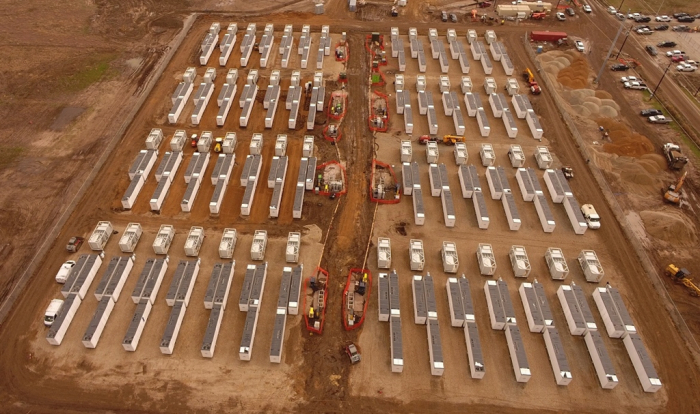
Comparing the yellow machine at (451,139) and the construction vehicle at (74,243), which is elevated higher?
the yellow machine at (451,139)

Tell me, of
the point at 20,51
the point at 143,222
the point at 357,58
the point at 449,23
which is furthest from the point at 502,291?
the point at 20,51

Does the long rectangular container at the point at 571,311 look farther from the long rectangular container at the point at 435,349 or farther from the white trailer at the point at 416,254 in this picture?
the white trailer at the point at 416,254

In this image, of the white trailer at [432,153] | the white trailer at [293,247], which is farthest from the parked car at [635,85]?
the white trailer at [293,247]

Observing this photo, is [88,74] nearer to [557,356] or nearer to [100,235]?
[100,235]

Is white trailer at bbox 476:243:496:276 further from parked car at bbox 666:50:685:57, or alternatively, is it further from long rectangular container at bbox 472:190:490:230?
parked car at bbox 666:50:685:57

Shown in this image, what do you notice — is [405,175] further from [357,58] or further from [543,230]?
[357,58]

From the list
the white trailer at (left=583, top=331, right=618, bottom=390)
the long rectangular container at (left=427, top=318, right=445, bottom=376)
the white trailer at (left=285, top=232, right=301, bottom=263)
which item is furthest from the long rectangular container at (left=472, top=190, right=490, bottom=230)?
the white trailer at (left=285, top=232, right=301, bottom=263)
